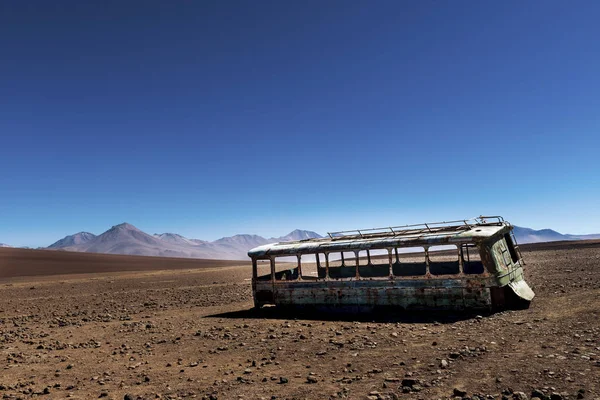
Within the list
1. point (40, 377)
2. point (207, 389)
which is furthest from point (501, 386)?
point (40, 377)

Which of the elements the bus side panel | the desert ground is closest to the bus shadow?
the desert ground

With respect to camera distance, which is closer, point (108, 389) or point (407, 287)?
point (108, 389)

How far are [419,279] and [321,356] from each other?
18.3 ft

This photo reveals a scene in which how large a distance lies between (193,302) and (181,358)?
1401 cm

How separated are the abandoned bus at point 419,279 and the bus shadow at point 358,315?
29 centimetres

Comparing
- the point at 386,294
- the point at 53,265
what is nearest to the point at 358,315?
the point at 386,294

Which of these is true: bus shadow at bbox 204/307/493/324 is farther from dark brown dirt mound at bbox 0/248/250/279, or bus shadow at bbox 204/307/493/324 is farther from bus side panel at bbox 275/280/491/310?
dark brown dirt mound at bbox 0/248/250/279

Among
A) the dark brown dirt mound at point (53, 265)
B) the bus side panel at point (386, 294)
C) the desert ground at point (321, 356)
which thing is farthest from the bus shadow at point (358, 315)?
the dark brown dirt mound at point (53, 265)

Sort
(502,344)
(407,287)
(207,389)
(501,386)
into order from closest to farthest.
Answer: (501,386)
(207,389)
(502,344)
(407,287)

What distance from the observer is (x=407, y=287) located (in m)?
14.6

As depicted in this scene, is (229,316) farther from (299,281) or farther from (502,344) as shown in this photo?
(502,344)

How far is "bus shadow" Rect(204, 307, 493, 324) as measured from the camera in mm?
13539

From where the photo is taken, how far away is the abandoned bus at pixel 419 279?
44.3 feet

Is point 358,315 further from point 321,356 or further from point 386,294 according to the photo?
point 321,356
